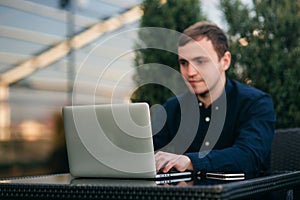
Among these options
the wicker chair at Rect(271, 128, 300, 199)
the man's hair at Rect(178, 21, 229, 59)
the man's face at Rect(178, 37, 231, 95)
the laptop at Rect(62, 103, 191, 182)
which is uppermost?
the man's hair at Rect(178, 21, 229, 59)

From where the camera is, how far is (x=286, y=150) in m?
2.54

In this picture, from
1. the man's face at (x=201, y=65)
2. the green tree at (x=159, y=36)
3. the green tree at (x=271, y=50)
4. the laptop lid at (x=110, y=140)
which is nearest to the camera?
the laptop lid at (x=110, y=140)

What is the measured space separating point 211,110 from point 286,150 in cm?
40

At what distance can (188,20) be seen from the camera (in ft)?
11.9

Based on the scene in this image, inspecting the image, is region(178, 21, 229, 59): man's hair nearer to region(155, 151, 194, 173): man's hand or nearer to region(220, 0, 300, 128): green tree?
region(155, 151, 194, 173): man's hand

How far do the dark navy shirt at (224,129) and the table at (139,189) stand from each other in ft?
0.77

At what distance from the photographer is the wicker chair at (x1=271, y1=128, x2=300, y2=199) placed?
8.19 ft

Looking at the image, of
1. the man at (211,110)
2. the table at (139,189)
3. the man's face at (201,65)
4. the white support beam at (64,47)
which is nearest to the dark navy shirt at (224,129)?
the man at (211,110)

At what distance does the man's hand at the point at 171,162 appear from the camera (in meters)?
1.76

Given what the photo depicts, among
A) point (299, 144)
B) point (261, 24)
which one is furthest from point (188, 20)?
point (299, 144)

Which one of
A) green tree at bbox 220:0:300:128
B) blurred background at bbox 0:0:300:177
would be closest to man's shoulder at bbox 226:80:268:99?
green tree at bbox 220:0:300:128

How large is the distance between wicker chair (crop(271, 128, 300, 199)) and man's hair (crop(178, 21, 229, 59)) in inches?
18.8

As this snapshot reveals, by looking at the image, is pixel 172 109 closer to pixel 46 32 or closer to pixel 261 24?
pixel 261 24

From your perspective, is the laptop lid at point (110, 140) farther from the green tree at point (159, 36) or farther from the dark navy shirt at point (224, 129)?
the green tree at point (159, 36)
